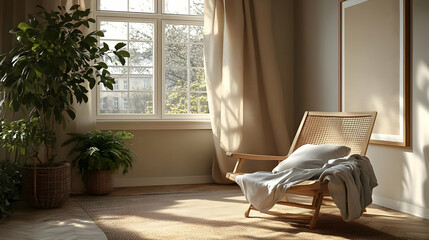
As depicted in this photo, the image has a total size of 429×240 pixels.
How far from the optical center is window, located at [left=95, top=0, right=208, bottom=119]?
526 centimetres

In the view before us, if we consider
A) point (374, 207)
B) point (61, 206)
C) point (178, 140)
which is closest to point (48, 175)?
point (61, 206)

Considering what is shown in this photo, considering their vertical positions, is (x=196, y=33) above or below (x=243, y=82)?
above

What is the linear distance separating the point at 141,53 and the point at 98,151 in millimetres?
1299

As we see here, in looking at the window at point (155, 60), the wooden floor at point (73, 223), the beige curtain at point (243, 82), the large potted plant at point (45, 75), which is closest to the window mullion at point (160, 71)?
the window at point (155, 60)

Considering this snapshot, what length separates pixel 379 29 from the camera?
13.6 feet

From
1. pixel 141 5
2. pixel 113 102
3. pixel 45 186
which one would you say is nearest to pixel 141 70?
pixel 113 102

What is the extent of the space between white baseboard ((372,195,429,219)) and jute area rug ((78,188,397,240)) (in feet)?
1.79

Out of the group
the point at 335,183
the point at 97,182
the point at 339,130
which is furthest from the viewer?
the point at 97,182

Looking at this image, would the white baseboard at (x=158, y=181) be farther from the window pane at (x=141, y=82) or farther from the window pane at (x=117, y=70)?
the window pane at (x=117, y=70)

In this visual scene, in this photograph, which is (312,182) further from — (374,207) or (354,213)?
(374,207)

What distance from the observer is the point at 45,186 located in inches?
156

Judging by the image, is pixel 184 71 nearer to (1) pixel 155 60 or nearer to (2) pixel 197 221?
(1) pixel 155 60

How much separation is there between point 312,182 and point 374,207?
1254 mm

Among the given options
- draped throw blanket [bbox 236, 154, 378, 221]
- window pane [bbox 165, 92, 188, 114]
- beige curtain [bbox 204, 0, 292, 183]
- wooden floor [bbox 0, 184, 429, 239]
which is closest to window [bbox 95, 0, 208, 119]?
window pane [bbox 165, 92, 188, 114]
